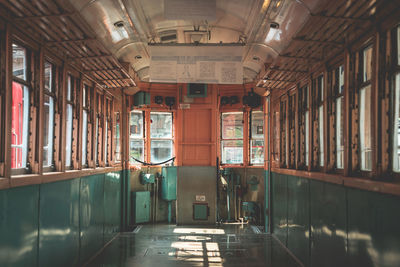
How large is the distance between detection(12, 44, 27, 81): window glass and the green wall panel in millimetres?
4167

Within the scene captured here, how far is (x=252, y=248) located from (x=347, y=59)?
4605 millimetres

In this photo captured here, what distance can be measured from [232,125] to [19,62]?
7513mm

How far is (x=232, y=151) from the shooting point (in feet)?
36.3

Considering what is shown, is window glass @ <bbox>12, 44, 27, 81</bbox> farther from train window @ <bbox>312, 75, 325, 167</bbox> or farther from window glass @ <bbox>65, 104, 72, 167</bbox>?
train window @ <bbox>312, 75, 325, 167</bbox>

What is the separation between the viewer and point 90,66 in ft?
20.4

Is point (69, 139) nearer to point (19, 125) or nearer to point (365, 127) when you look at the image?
point (19, 125)

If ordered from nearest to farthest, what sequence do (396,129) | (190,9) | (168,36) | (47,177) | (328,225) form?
(396,129)
(47,177)
(328,225)
(190,9)
(168,36)

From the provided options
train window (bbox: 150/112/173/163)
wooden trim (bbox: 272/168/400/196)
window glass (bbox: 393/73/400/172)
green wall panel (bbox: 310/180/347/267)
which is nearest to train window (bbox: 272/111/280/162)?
wooden trim (bbox: 272/168/400/196)

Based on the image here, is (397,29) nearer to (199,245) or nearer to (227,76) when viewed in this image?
(227,76)

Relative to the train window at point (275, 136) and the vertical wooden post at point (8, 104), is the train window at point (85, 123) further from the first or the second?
the train window at point (275, 136)

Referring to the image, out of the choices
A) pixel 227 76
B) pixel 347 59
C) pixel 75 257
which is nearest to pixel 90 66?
pixel 227 76

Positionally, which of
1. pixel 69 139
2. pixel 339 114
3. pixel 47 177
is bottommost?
pixel 47 177

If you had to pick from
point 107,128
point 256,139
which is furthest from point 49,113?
point 256,139


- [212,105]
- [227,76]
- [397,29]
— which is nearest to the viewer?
[397,29]
